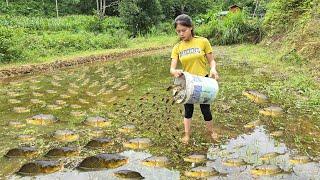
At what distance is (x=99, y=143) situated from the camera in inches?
238

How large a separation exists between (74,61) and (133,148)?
35.1 ft

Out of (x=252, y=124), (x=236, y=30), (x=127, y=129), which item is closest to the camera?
(x=127, y=129)

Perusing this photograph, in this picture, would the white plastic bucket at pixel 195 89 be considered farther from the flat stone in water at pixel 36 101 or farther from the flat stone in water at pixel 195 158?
the flat stone in water at pixel 36 101

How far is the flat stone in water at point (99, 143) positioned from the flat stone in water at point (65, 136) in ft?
1.39

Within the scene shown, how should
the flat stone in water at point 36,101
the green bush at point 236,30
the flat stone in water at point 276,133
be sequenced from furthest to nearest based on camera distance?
the green bush at point 236,30
the flat stone in water at point 36,101
the flat stone in water at point 276,133

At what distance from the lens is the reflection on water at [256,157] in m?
4.90

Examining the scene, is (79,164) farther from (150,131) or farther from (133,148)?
(150,131)

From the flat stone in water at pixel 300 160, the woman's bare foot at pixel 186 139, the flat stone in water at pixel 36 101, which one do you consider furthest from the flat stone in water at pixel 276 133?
the flat stone in water at pixel 36 101

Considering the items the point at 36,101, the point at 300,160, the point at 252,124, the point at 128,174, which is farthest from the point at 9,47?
the point at 300,160

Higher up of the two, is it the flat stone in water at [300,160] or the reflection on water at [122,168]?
the flat stone in water at [300,160]

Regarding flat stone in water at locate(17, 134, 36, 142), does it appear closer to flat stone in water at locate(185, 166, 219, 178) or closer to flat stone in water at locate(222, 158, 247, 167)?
flat stone in water at locate(185, 166, 219, 178)

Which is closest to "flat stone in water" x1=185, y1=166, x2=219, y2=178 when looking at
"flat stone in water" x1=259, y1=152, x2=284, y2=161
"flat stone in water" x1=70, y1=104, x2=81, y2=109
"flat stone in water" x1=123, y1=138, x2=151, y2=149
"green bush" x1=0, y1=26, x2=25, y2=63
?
"flat stone in water" x1=259, y1=152, x2=284, y2=161

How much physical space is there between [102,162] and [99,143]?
0.84 metres

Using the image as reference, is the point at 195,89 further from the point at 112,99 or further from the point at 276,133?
the point at 112,99
